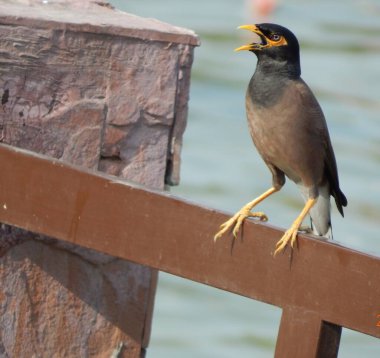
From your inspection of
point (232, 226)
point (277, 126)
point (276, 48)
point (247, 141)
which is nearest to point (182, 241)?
point (232, 226)

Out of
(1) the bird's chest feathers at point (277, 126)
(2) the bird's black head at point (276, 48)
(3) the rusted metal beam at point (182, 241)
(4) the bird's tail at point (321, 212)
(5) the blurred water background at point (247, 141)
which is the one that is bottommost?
(5) the blurred water background at point (247, 141)

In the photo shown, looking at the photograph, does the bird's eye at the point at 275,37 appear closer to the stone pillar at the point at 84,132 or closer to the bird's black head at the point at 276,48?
the bird's black head at the point at 276,48

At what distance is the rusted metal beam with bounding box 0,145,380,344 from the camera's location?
2.76 metres

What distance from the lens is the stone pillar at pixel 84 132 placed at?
11.2 feet

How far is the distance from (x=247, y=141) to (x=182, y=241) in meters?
8.64

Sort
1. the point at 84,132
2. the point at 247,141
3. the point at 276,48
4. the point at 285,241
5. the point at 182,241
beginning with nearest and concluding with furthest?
1. the point at 285,241
2. the point at 182,241
3. the point at 84,132
4. the point at 276,48
5. the point at 247,141

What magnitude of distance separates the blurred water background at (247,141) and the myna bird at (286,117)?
1.14 feet

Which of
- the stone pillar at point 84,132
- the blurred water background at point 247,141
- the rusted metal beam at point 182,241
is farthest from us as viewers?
the blurred water background at point 247,141

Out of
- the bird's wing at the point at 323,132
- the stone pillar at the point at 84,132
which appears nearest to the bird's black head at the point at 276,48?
the bird's wing at the point at 323,132

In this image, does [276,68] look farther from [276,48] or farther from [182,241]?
[182,241]

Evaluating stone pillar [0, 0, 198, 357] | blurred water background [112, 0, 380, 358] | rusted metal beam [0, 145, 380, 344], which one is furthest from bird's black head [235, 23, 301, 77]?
rusted metal beam [0, 145, 380, 344]

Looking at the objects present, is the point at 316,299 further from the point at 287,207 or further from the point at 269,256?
the point at 287,207

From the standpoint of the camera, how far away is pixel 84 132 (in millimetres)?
3523

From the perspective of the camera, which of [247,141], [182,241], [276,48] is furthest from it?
[247,141]
